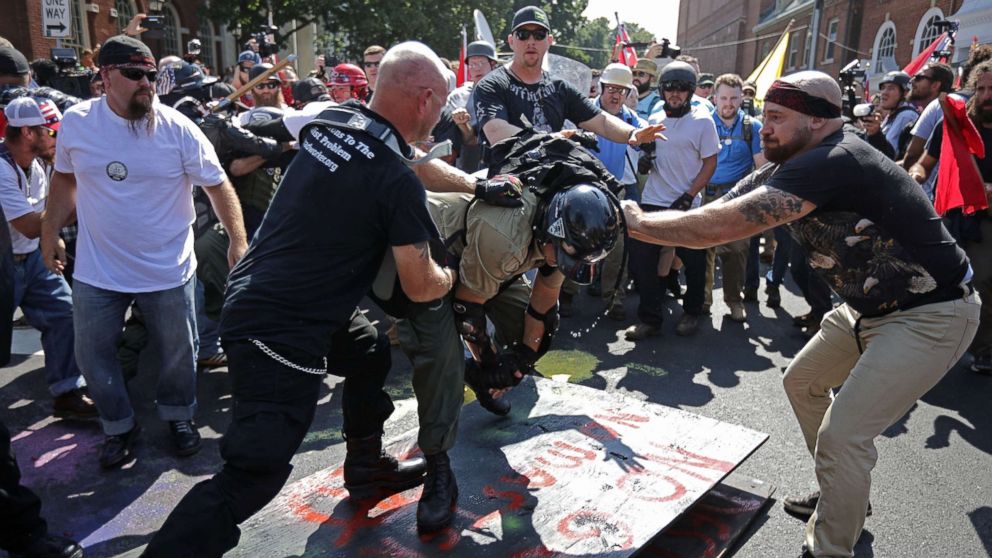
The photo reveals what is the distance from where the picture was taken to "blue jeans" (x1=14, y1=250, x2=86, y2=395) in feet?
13.4

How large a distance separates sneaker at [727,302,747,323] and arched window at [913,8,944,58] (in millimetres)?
18716

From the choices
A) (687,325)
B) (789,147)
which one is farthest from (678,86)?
(789,147)

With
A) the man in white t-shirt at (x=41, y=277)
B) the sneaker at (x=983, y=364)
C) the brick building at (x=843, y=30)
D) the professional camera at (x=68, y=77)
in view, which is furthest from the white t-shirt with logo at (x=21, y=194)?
the brick building at (x=843, y=30)

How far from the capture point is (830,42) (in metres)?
27.9

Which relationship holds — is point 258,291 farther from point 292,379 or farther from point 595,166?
point 595,166

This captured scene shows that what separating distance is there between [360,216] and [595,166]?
4.34 feet

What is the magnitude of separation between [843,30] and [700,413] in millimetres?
27422

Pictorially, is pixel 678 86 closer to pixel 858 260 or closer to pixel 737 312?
pixel 737 312

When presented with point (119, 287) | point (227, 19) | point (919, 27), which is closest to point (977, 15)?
point (919, 27)

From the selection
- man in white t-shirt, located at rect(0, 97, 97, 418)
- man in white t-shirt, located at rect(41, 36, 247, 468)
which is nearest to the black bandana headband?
man in white t-shirt, located at rect(41, 36, 247, 468)

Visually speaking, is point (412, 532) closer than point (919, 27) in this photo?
Yes

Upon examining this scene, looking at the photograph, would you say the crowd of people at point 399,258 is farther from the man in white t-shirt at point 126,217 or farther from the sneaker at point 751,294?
the sneaker at point 751,294

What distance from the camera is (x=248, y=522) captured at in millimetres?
2812

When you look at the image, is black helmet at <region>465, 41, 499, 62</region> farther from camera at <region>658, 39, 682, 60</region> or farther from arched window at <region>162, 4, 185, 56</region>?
arched window at <region>162, 4, 185, 56</region>
